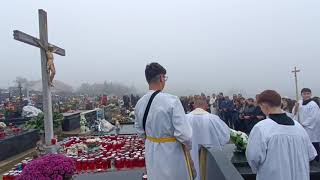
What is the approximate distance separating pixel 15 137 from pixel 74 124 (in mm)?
4236

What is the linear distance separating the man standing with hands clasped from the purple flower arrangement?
1060 millimetres

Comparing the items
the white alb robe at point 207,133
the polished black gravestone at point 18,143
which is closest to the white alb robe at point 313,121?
the white alb robe at point 207,133

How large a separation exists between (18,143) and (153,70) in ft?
24.5

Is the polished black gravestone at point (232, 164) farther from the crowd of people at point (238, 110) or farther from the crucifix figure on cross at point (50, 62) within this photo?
the crowd of people at point (238, 110)

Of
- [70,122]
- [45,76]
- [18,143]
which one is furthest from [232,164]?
[70,122]

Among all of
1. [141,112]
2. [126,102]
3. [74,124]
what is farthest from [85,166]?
[126,102]

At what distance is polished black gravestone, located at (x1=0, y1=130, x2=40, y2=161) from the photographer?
31.2 ft

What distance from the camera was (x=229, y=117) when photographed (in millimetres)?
16141

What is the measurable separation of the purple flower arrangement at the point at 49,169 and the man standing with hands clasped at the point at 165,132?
106 centimetres

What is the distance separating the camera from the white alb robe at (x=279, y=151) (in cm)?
377

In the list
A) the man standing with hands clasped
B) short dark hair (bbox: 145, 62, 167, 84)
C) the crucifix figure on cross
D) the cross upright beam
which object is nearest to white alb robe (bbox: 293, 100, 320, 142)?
the man standing with hands clasped

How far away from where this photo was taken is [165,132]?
4059mm

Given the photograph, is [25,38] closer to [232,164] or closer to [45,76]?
[45,76]

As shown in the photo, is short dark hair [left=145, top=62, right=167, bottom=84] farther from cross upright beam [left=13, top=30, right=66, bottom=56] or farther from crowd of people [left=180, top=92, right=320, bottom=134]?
crowd of people [left=180, top=92, right=320, bottom=134]
